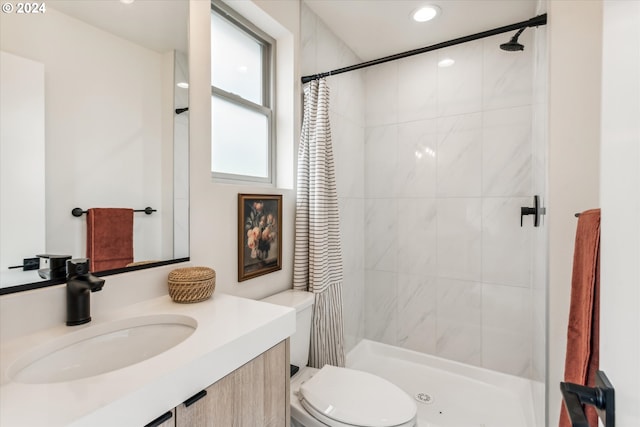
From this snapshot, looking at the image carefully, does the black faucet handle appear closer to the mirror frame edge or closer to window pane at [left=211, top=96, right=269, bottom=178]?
the mirror frame edge

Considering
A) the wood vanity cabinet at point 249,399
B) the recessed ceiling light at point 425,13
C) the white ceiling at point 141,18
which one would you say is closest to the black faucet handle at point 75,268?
the wood vanity cabinet at point 249,399

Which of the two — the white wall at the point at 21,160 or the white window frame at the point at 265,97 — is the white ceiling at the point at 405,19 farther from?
the white wall at the point at 21,160

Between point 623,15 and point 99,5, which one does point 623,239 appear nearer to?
point 623,15

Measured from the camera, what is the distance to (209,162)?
1.37m

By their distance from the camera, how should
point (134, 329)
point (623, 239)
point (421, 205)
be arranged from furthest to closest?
point (421, 205)
point (134, 329)
point (623, 239)

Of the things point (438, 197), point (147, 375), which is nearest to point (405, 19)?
point (438, 197)

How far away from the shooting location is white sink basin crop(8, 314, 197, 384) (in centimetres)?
77

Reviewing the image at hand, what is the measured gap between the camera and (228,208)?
4.79 ft

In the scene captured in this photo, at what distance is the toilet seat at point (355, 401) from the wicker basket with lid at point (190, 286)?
2.14 feet

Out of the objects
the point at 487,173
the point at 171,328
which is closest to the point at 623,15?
the point at 171,328

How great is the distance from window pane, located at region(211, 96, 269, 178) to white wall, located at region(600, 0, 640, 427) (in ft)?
4.81

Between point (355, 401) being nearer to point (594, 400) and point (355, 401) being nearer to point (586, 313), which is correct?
point (586, 313)

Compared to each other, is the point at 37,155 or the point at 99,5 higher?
the point at 99,5

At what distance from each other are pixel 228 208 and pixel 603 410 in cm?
135
